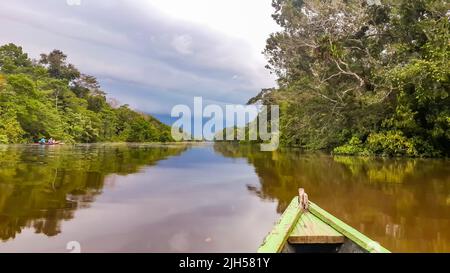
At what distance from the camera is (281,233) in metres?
2.99

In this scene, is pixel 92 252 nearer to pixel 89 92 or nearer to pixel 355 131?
pixel 355 131

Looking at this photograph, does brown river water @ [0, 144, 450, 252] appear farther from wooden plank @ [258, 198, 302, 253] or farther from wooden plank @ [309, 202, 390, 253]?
A: wooden plank @ [309, 202, 390, 253]

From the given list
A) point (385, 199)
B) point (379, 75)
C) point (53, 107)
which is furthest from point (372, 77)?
point (53, 107)

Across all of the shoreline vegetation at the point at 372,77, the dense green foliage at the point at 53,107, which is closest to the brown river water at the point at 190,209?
the shoreline vegetation at the point at 372,77

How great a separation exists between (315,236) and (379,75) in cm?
1470

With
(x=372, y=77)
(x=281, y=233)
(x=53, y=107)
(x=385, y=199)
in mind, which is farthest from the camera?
(x=53, y=107)

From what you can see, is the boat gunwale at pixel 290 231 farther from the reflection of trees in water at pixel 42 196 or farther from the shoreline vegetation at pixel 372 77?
the shoreline vegetation at pixel 372 77

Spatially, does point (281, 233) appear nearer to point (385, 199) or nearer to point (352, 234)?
point (352, 234)

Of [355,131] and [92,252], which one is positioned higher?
[355,131]

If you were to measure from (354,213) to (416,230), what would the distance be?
1103 mm

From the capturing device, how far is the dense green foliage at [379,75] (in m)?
14.4

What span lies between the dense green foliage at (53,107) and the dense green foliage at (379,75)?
20.4 meters
